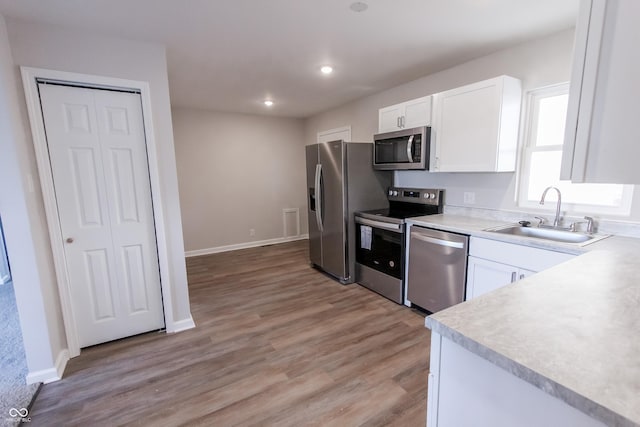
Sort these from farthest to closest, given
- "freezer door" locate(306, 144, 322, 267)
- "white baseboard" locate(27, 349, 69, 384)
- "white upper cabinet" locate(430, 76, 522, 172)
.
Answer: "freezer door" locate(306, 144, 322, 267) < "white upper cabinet" locate(430, 76, 522, 172) < "white baseboard" locate(27, 349, 69, 384)

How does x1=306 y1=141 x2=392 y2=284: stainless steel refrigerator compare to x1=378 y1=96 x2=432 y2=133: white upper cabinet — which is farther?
x1=306 y1=141 x2=392 y2=284: stainless steel refrigerator

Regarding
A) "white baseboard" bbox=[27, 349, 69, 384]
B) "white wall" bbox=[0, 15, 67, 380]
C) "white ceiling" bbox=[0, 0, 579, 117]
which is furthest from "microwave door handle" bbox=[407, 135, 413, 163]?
"white baseboard" bbox=[27, 349, 69, 384]

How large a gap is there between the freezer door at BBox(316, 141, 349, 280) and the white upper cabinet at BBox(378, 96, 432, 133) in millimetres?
598

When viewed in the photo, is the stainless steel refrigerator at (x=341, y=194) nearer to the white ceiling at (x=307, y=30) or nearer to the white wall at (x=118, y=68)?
the white ceiling at (x=307, y=30)

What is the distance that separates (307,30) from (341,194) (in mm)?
1784

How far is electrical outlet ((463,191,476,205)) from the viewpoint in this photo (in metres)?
3.02

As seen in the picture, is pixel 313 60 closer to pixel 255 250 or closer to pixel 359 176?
pixel 359 176

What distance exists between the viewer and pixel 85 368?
2.17 m

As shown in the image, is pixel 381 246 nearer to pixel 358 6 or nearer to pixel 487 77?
pixel 487 77

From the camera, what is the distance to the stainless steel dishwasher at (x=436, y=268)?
98.5 inches

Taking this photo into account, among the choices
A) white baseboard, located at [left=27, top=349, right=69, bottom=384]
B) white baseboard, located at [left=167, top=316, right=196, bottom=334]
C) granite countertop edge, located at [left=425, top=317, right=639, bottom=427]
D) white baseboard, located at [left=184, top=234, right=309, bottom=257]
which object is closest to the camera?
granite countertop edge, located at [left=425, top=317, right=639, bottom=427]

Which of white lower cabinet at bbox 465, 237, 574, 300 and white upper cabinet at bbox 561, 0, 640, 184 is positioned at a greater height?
white upper cabinet at bbox 561, 0, 640, 184

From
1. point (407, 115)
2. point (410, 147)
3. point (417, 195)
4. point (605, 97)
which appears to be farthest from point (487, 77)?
point (605, 97)

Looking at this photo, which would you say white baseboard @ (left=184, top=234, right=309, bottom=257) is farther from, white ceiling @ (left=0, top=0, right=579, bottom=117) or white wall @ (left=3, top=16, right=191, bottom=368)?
white ceiling @ (left=0, top=0, right=579, bottom=117)
